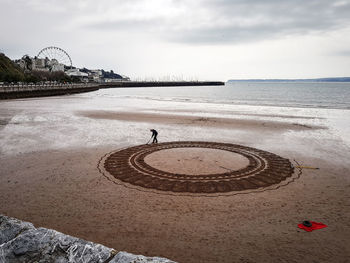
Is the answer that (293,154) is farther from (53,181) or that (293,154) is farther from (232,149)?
(53,181)

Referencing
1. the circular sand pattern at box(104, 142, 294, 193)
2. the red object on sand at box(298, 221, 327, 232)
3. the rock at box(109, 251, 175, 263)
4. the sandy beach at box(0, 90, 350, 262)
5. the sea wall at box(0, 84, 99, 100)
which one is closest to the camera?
the rock at box(109, 251, 175, 263)

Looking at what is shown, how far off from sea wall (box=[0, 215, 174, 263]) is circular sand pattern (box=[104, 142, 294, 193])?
6154 millimetres

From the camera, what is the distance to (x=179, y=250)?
19.2 ft

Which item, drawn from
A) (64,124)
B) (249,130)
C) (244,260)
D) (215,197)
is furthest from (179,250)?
(64,124)

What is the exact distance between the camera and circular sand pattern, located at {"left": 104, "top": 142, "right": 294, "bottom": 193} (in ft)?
31.4

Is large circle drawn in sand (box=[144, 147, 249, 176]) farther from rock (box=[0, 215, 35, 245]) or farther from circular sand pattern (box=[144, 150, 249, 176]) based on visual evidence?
rock (box=[0, 215, 35, 245])

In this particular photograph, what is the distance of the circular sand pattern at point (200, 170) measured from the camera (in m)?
9.56

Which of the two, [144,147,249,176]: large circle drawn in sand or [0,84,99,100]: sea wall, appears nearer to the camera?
[144,147,249,176]: large circle drawn in sand

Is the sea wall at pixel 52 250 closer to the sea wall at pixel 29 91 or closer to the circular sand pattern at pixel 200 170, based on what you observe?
the circular sand pattern at pixel 200 170

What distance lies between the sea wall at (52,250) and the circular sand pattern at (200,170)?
20.2ft

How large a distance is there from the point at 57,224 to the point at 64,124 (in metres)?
18.4

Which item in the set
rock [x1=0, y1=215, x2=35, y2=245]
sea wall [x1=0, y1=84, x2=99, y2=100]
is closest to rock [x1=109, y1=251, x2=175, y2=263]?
rock [x1=0, y1=215, x2=35, y2=245]

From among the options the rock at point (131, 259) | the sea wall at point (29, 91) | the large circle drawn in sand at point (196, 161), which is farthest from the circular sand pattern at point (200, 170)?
the sea wall at point (29, 91)

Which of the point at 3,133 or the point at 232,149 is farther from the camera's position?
the point at 3,133
